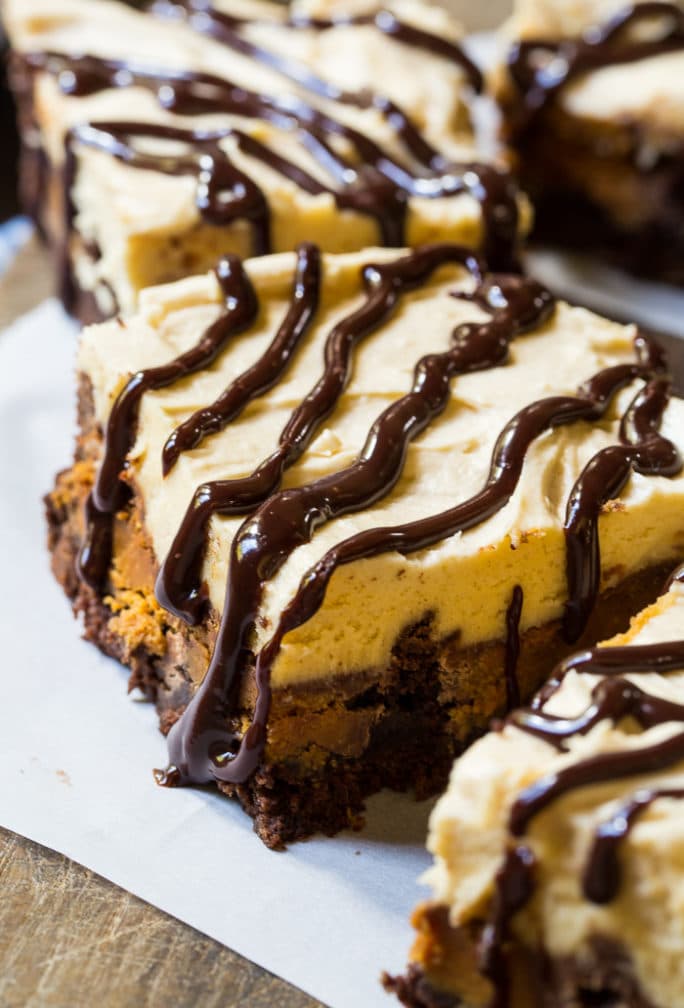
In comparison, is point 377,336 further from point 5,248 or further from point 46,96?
point 5,248

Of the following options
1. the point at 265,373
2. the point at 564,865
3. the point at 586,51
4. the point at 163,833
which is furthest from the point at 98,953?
the point at 586,51

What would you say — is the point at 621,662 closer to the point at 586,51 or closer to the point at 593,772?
the point at 593,772

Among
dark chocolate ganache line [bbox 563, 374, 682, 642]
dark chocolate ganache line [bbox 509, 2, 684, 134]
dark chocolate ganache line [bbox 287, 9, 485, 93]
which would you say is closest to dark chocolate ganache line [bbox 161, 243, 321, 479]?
dark chocolate ganache line [bbox 563, 374, 682, 642]

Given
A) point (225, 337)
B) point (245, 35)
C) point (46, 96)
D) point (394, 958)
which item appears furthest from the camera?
point (245, 35)

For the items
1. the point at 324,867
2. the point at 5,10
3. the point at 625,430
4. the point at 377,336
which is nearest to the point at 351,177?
the point at 377,336

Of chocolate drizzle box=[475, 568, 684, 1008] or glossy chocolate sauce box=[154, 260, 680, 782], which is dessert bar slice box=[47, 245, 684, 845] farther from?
chocolate drizzle box=[475, 568, 684, 1008]
